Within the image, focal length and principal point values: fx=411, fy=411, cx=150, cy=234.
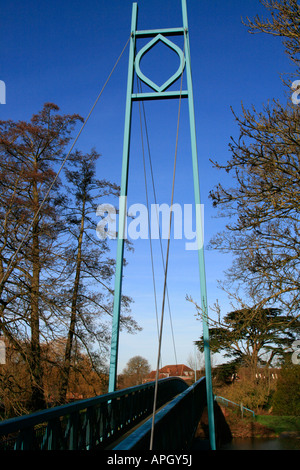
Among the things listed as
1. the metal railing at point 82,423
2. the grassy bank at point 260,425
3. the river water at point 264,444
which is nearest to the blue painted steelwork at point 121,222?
the metal railing at point 82,423

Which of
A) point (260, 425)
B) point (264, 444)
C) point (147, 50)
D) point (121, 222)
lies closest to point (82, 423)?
point (121, 222)

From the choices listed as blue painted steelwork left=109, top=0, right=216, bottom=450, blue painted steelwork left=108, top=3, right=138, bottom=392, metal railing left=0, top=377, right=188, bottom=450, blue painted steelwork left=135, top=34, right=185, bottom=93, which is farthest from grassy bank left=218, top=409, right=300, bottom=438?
blue painted steelwork left=135, top=34, right=185, bottom=93

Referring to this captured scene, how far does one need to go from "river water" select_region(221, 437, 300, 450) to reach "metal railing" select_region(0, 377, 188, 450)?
37.6ft

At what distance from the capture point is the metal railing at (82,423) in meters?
2.74

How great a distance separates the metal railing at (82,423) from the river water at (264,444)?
11.5 meters

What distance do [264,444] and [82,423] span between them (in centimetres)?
1762

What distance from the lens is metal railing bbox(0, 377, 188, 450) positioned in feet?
9.00

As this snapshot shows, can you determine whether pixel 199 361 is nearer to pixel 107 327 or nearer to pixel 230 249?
pixel 107 327

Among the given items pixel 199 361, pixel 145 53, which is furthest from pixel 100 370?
pixel 199 361

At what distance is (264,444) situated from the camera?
1914 cm

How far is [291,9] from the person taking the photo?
539 cm

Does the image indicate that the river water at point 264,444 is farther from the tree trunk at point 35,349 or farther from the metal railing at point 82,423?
the tree trunk at point 35,349

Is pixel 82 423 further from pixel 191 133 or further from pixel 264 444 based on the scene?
→ pixel 264 444

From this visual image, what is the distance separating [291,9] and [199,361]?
37061 mm
